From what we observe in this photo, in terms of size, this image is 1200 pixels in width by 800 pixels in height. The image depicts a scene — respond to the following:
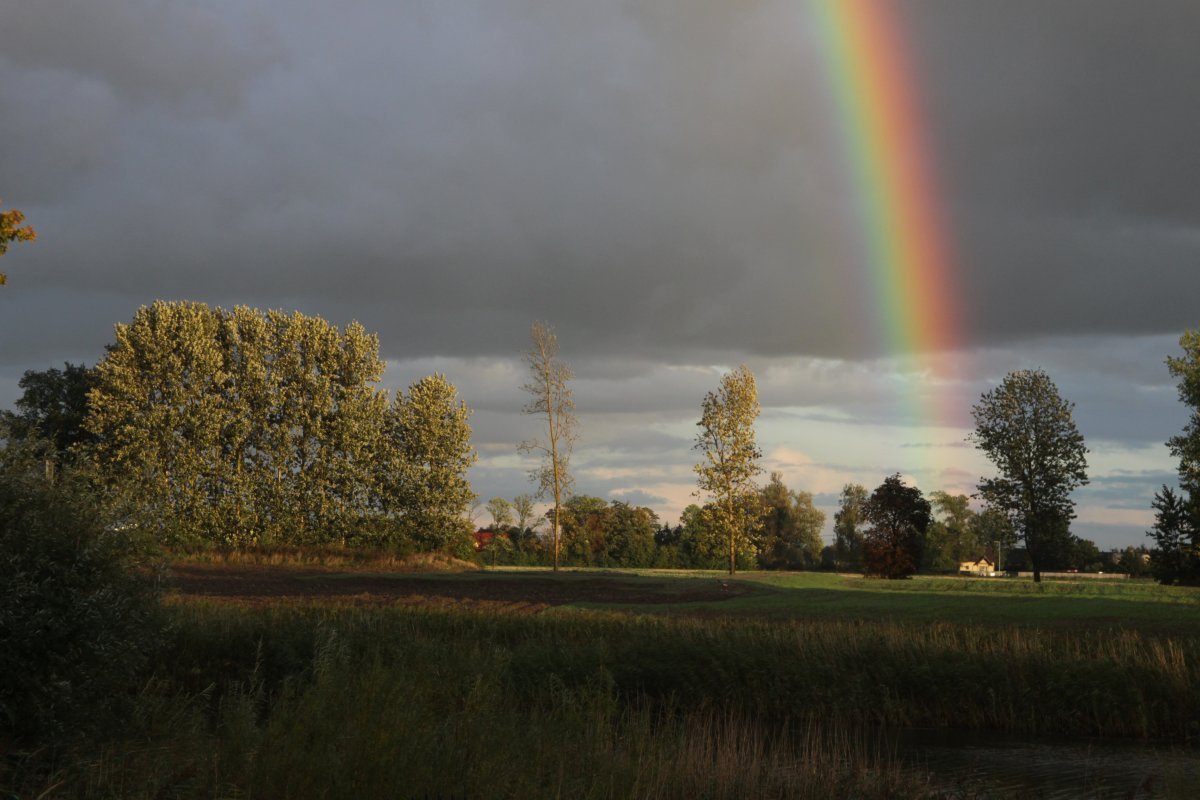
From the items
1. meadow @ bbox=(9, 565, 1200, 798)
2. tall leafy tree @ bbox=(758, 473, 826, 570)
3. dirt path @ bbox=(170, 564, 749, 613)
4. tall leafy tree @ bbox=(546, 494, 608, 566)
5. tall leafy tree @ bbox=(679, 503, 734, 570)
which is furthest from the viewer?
tall leafy tree @ bbox=(758, 473, 826, 570)

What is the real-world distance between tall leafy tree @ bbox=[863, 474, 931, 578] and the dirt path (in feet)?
64.7

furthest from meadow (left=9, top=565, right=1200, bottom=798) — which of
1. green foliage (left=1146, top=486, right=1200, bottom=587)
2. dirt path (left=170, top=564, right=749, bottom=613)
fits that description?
green foliage (left=1146, top=486, right=1200, bottom=587)

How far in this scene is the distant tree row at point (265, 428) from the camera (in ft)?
205

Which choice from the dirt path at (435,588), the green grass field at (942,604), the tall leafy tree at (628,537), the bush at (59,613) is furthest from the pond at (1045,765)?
the tall leafy tree at (628,537)

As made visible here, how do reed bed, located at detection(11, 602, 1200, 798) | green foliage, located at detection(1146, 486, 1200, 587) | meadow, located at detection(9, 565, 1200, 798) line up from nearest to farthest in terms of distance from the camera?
reed bed, located at detection(11, 602, 1200, 798) < meadow, located at detection(9, 565, 1200, 798) < green foliage, located at detection(1146, 486, 1200, 587)

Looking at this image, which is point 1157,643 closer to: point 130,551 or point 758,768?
point 758,768

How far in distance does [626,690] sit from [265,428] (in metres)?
48.2

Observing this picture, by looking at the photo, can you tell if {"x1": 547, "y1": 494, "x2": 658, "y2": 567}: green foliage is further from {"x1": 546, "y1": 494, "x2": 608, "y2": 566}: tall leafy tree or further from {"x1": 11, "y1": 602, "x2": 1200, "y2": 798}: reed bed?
{"x1": 11, "y1": 602, "x2": 1200, "y2": 798}: reed bed

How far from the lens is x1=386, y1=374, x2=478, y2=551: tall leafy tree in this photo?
224ft

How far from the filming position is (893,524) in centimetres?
6838

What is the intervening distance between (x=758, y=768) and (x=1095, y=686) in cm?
1169

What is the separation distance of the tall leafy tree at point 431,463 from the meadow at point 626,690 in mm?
26121

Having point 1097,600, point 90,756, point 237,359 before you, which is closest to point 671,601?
point 1097,600

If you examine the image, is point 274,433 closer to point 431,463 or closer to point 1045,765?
point 431,463
